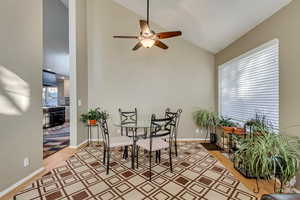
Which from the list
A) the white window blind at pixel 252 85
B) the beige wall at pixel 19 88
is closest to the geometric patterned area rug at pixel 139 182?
the beige wall at pixel 19 88

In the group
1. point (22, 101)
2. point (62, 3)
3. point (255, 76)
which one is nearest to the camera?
point (22, 101)

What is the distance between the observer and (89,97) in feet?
13.9

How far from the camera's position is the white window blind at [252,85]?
229 cm

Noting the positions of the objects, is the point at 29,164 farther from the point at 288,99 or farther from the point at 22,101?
the point at 288,99

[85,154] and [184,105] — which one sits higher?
[184,105]

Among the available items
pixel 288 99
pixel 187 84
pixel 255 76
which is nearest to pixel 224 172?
pixel 288 99

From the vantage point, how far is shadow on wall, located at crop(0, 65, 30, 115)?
1.90 m

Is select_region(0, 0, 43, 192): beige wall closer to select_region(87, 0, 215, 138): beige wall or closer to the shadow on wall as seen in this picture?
the shadow on wall

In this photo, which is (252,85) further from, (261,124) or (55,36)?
(55,36)

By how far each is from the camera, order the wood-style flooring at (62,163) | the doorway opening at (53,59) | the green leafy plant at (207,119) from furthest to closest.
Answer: the doorway opening at (53,59), the green leafy plant at (207,119), the wood-style flooring at (62,163)

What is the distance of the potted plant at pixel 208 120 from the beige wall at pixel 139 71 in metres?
Answer: 0.21

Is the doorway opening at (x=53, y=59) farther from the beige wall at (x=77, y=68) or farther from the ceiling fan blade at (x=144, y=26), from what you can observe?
the ceiling fan blade at (x=144, y=26)

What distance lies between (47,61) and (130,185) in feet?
20.6

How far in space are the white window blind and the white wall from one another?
22.1 feet
